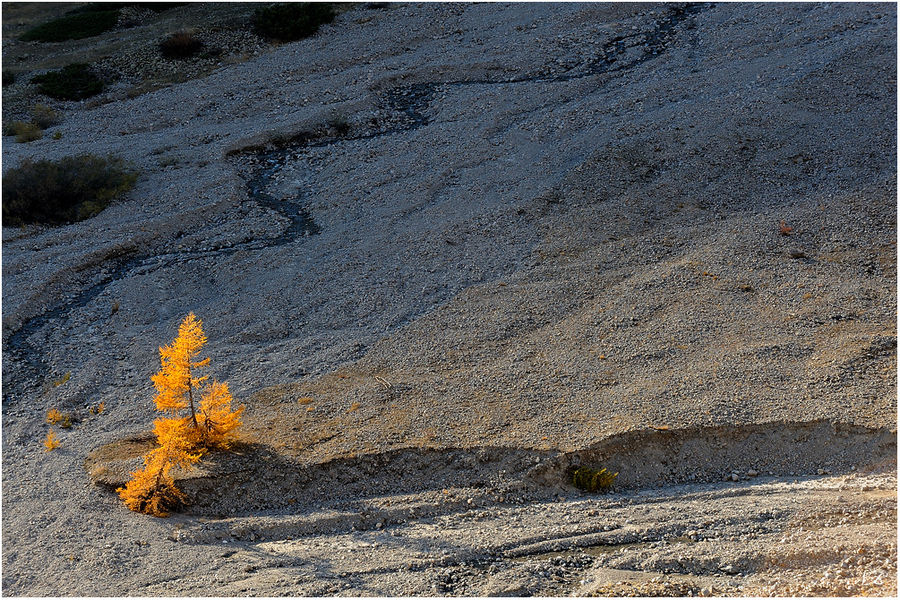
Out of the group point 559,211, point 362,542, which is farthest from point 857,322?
point 362,542

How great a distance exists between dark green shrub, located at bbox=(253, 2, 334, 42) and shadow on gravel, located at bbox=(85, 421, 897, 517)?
876 inches

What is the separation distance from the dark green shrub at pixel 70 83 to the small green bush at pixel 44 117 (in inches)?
50.5

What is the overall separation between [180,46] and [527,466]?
23.9 metres

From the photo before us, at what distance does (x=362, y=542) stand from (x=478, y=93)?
1653 cm

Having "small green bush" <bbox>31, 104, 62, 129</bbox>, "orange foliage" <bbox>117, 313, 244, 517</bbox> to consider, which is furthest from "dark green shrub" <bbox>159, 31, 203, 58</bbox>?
"orange foliage" <bbox>117, 313, 244, 517</bbox>

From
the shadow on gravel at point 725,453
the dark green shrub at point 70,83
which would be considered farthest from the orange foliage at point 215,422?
the dark green shrub at point 70,83

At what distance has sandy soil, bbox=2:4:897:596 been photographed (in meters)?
9.44

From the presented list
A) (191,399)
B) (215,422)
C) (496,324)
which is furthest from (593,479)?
(191,399)

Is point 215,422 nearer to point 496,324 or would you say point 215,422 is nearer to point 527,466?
point 527,466

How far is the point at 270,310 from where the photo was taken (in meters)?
14.9

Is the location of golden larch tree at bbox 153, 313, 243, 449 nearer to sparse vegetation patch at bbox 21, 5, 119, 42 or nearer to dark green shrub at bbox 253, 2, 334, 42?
dark green shrub at bbox 253, 2, 334, 42

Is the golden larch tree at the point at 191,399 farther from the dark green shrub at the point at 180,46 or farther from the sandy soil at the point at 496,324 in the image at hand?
the dark green shrub at the point at 180,46

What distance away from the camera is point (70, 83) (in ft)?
90.3

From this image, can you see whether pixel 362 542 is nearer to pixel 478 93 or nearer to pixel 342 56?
pixel 478 93
